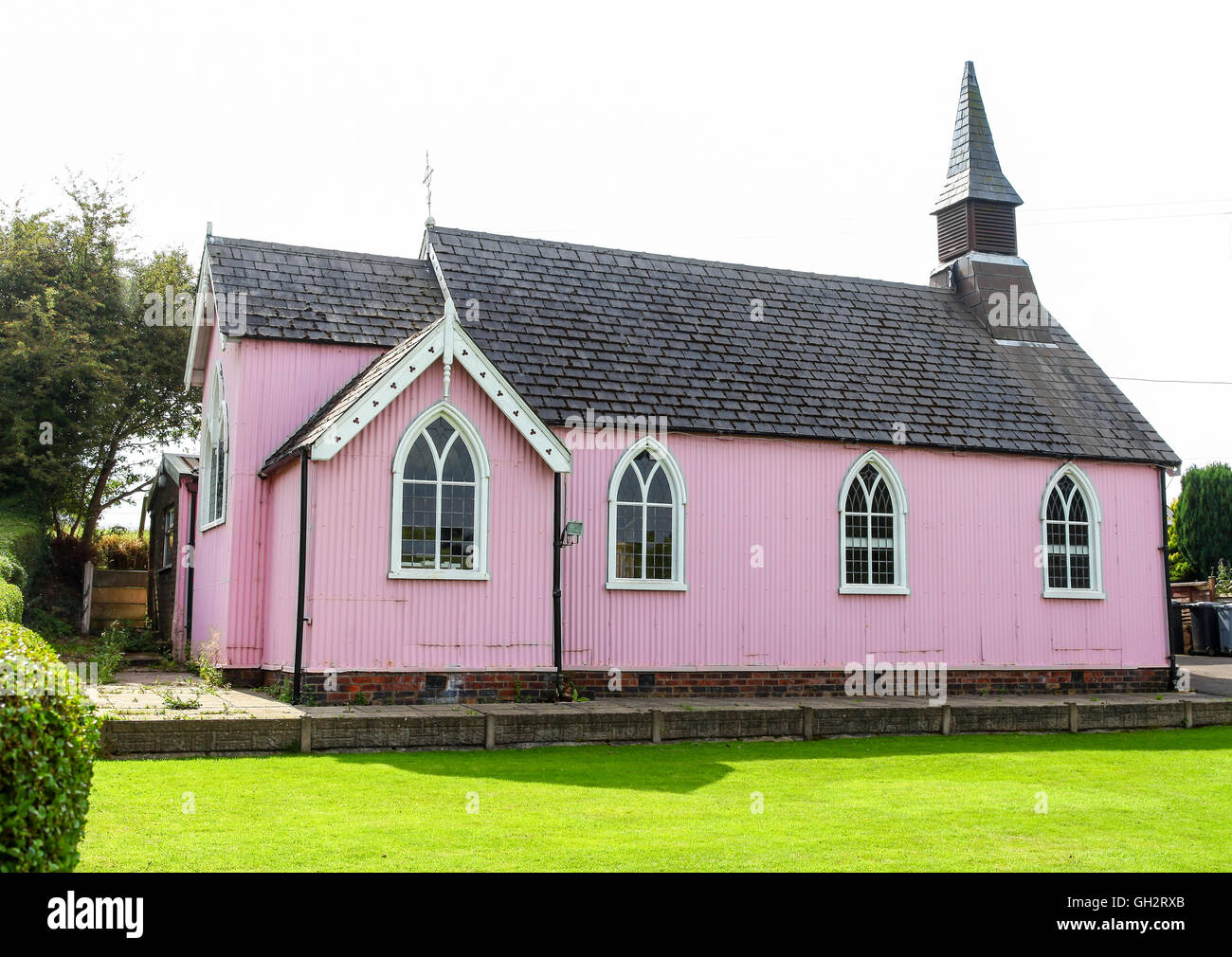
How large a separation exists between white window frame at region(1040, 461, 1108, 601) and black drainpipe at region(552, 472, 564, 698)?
10.6 m

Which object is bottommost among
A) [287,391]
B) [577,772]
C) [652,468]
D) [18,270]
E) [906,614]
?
[577,772]

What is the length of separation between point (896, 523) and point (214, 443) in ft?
43.3

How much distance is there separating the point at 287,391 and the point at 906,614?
39.3 feet

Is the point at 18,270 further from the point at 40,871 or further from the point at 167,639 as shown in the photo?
the point at 40,871

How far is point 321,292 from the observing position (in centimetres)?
2105

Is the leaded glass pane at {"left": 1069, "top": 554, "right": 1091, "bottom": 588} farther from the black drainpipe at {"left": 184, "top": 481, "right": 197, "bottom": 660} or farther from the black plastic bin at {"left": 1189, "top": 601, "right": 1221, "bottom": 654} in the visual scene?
the black drainpipe at {"left": 184, "top": 481, "right": 197, "bottom": 660}

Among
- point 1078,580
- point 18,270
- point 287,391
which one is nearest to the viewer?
point 287,391

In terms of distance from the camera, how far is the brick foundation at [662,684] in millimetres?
17172

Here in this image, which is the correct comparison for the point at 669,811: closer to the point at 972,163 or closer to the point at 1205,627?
the point at 972,163

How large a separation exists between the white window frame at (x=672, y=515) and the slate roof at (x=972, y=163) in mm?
11896

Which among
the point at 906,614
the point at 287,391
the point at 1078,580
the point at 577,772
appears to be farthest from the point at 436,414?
the point at 1078,580

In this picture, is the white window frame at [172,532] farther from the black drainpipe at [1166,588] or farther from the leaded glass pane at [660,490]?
the black drainpipe at [1166,588]

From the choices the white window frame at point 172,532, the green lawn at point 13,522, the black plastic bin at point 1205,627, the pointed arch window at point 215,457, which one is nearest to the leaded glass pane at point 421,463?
the pointed arch window at point 215,457

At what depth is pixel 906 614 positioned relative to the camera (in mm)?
22000
